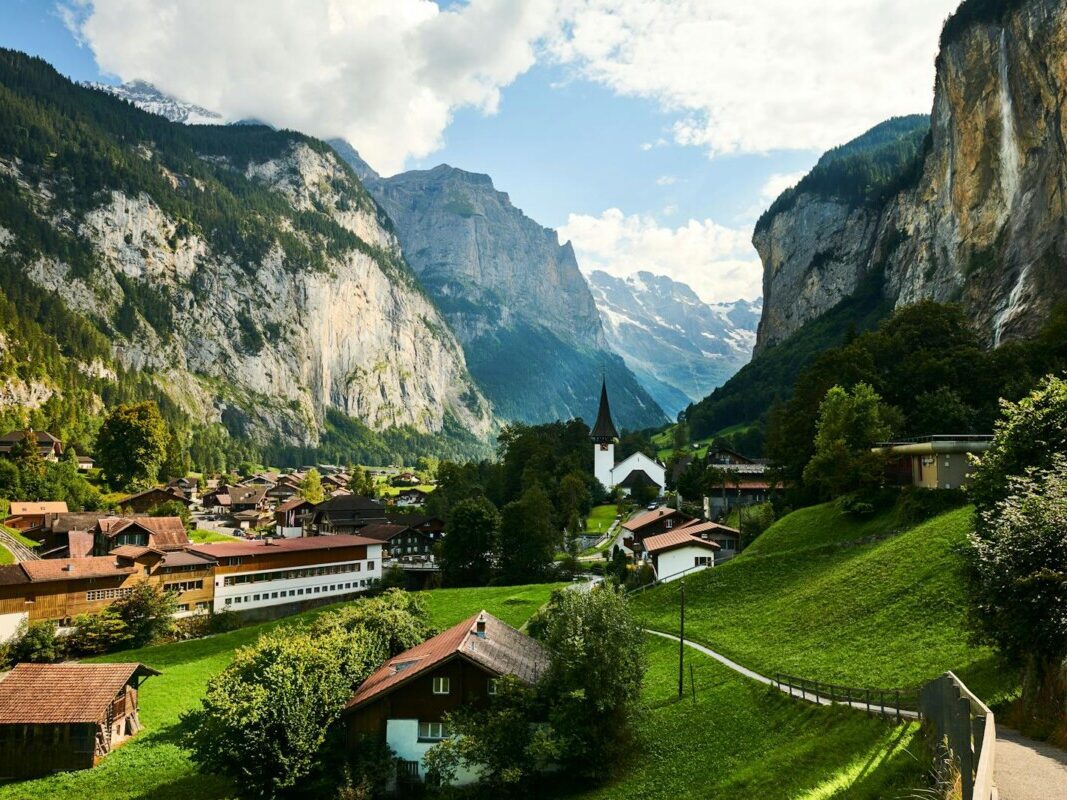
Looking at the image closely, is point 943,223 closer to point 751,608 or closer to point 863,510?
point 863,510

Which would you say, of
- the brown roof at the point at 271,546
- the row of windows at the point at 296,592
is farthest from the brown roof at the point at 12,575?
the row of windows at the point at 296,592

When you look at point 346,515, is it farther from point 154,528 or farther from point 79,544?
point 79,544

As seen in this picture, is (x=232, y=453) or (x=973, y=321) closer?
(x=973, y=321)

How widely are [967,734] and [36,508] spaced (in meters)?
94.0

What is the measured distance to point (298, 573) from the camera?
7269 cm

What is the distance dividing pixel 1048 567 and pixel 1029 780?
6817 mm

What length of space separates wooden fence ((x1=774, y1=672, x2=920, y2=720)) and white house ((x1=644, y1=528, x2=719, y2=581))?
2799 centimetres

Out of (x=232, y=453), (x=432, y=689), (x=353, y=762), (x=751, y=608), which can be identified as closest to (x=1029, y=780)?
(x=432, y=689)

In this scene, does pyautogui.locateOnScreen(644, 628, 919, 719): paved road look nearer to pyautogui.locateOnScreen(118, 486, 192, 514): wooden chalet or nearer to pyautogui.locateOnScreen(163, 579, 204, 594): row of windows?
pyautogui.locateOnScreen(163, 579, 204, 594): row of windows

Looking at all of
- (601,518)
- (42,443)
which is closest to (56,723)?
(601,518)

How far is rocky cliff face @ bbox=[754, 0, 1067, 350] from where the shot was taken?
73188mm

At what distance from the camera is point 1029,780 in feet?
44.0

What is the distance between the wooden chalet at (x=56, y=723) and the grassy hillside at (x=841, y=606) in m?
31.0

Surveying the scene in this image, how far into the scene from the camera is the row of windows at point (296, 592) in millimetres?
67875
